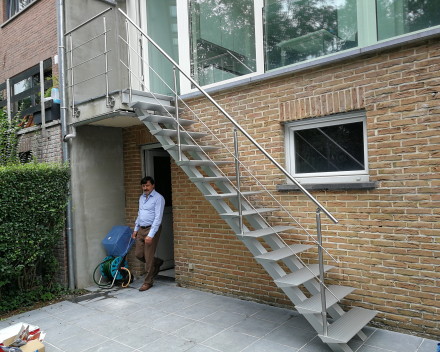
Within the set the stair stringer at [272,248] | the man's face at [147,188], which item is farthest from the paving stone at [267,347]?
the man's face at [147,188]

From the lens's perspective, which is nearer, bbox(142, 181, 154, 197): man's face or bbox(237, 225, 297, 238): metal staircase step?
bbox(237, 225, 297, 238): metal staircase step

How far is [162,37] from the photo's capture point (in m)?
6.21

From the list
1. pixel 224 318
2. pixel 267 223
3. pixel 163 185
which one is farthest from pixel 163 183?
pixel 224 318

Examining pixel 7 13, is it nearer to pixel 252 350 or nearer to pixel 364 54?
pixel 364 54

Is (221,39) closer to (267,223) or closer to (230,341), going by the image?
(267,223)

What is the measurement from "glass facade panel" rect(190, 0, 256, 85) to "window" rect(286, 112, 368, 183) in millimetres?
1215

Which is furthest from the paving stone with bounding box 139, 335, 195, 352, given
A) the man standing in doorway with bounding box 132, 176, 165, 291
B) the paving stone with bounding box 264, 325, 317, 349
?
the man standing in doorway with bounding box 132, 176, 165, 291

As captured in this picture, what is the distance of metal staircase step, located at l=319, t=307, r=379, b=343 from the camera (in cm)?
323

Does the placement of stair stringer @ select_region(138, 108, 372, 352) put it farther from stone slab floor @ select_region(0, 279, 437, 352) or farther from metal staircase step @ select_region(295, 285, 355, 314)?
stone slab floor @ select_region(0, 279, 437, 352)

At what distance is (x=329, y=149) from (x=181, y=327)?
9.05 feet

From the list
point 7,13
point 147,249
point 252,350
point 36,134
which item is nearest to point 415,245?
point 252,350

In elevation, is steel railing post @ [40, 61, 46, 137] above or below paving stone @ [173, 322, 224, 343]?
above

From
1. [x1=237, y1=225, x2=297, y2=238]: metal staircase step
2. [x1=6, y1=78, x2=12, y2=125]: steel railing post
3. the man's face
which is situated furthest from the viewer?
[x1=6, y1=78, x2=12, y2=125]: steel railing post

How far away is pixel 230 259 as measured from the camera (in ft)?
16.9
